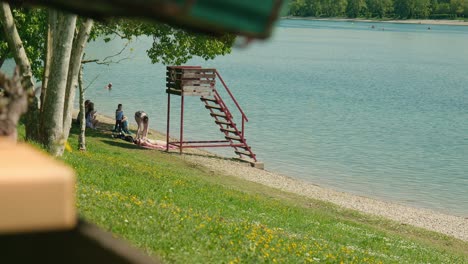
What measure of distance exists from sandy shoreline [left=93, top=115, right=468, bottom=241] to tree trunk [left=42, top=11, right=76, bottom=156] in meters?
13.2

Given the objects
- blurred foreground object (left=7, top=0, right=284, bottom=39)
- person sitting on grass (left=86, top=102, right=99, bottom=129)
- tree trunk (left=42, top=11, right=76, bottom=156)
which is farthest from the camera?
person sitting on grass (left=86, top=102, right=99, bottom=129)

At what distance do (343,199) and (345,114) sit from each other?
32.6m

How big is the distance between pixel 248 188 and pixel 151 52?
10.8 metres

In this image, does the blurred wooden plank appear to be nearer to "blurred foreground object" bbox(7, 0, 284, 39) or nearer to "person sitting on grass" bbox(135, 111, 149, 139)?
"blurred foreground object" bbox(7, 0, 284, 39)

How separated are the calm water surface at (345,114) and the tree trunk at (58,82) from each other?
5.87 metres

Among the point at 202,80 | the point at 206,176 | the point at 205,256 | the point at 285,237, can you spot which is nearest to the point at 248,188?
the point at 206,176

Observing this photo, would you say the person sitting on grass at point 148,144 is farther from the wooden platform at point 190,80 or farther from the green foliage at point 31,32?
the green foliage at point 31,32

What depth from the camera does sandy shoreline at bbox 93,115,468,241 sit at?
2998 cm

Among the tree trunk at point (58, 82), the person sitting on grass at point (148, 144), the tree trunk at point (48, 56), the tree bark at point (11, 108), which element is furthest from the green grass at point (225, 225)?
the person sitting on grass at point (148, 144)

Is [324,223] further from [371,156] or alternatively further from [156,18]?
[371,156]

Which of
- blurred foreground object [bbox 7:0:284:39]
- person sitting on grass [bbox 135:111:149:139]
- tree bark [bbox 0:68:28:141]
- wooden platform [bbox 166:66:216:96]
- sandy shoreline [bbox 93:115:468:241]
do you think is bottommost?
sandy shoreline [bbox 93:115:468:241]

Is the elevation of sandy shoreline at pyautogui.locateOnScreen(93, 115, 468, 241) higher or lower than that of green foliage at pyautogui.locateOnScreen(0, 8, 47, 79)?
lower

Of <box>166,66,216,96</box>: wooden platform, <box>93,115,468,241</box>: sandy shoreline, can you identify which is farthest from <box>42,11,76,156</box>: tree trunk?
<box>166,66,216,96</box>: wooden platform

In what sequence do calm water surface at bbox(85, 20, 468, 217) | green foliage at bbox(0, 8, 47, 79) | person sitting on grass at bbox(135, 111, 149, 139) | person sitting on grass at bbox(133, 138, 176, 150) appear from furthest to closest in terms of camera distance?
calm water surface at bbox(85, 20, 468, 217)
person sitting on grass at bbox(135, 111, 149, 139)
person sitting on grass at bbox(133, 138, 176, 150)
green foliage at bbox(0, 8, 47, 79)
